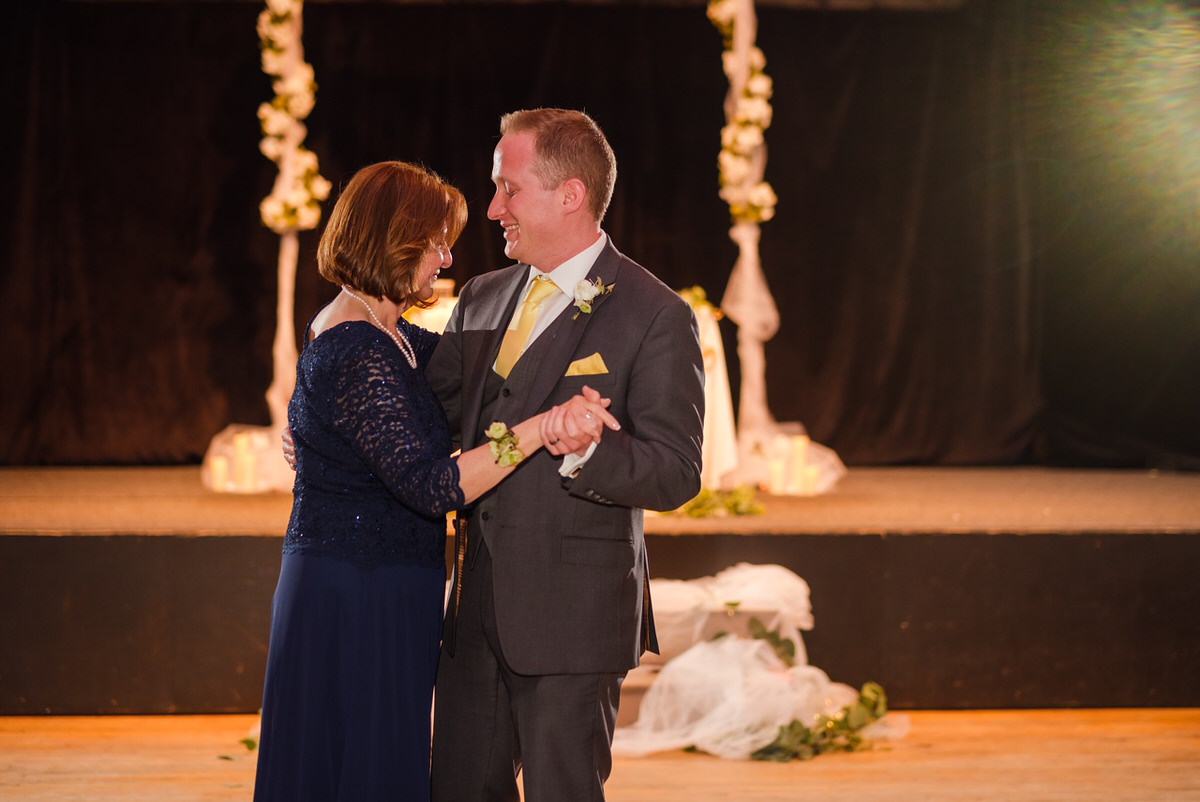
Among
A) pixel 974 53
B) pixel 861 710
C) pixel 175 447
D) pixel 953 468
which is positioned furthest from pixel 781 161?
pixel 861 710

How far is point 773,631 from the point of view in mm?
3854

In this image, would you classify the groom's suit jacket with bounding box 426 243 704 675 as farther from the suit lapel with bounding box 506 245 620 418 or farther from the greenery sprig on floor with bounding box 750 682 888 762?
the greenery sprig on floor with bounding box 750 682 888 762

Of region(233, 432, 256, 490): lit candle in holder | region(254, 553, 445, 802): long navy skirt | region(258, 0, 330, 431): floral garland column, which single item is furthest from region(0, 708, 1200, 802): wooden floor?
region(258, 0, 330, 431): floral garland column

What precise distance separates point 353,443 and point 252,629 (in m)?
1.88

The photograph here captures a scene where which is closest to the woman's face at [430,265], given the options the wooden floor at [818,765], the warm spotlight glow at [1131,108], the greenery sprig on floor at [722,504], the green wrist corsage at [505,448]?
the green wrist corsage at [505,448]

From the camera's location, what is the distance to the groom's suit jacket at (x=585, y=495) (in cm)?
209

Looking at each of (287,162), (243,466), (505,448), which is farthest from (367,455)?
(287,162)

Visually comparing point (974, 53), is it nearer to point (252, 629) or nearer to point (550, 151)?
point (252, 629)

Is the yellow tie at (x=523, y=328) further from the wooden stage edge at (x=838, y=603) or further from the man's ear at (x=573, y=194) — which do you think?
the wooden stage edge at (x=838, y=603)

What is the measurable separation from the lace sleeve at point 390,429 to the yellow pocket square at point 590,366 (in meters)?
0.24

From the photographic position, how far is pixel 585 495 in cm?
205

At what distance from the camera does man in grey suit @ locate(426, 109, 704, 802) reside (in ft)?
6.94

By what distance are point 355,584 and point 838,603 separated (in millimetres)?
2092

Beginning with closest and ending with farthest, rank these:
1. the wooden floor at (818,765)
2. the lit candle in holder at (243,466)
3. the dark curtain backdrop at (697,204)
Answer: the wooden floor at (818,765) < the lit candle in holder at (243,466) < the dark curtain backdrop at (697,204)
